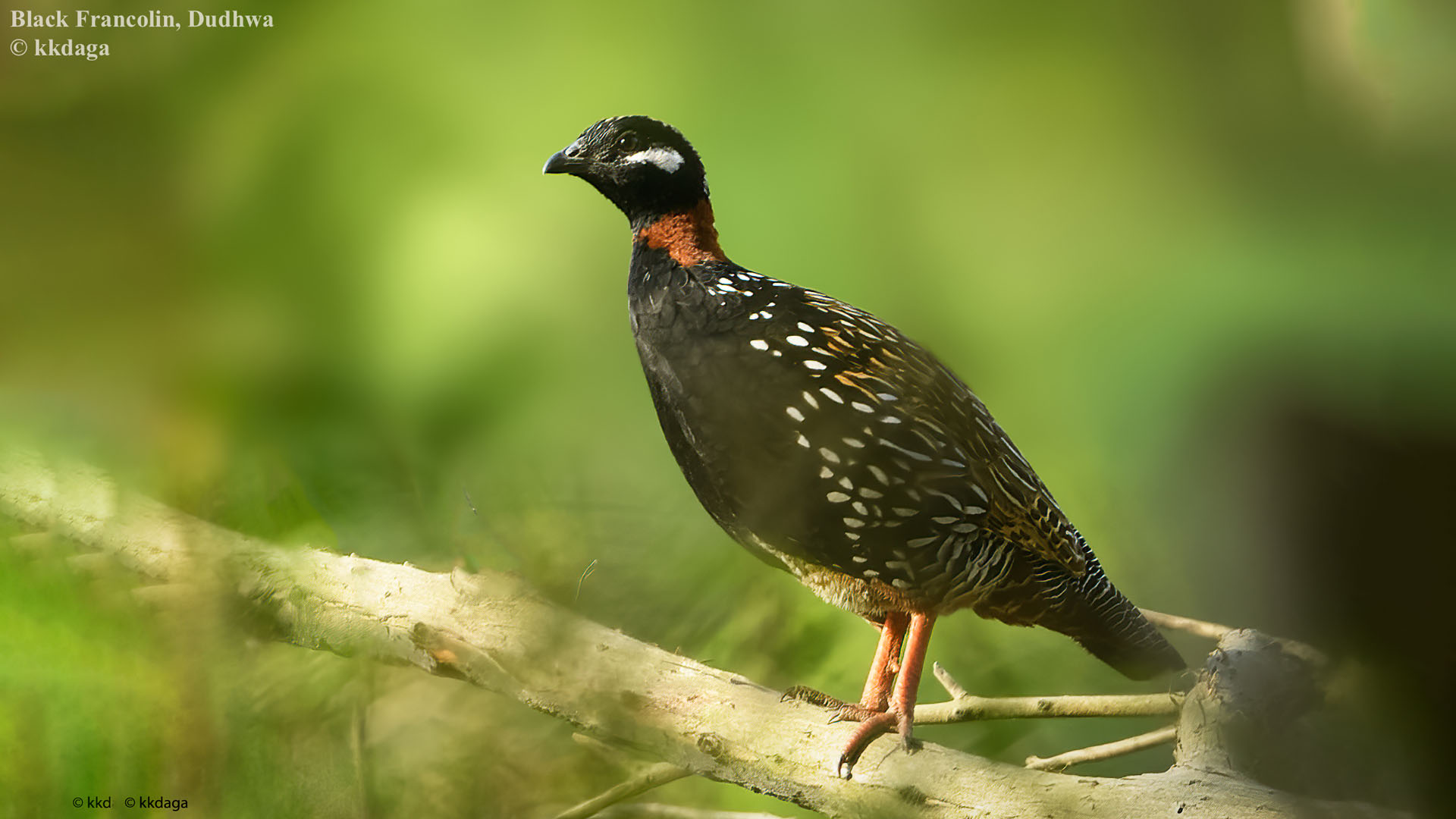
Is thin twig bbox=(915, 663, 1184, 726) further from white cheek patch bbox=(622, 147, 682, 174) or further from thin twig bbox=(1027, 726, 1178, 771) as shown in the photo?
white cheek patch bbox=(622, 147, 682, 174)

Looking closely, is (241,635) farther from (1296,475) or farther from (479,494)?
(1296,475)

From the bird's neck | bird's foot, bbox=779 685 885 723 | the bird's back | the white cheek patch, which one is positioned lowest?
bird's foot, bbox=779 685 885 723

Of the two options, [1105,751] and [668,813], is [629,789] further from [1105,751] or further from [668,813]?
[1105,751]

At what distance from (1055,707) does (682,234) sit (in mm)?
359

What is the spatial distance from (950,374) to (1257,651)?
0.21 meters

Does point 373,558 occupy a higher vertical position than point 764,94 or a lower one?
lower

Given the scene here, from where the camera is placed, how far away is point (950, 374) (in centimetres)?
49

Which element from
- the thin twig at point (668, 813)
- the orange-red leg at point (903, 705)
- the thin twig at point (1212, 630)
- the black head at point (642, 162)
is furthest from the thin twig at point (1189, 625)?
the black head at point (642, 162)

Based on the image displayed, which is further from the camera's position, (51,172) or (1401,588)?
(51,172)

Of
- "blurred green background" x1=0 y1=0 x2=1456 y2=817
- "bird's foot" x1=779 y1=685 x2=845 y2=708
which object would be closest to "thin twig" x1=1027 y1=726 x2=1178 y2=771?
"blurred green background" x1=0 y1=0 x2=1456 y2=817

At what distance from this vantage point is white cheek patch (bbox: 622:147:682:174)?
20.2 inches

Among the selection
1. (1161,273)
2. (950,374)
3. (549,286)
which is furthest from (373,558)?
(1161,273)

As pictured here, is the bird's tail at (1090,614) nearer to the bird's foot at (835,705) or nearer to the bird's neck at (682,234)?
the bird's foot at (835,705)

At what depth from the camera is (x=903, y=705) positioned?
1.71 feet
